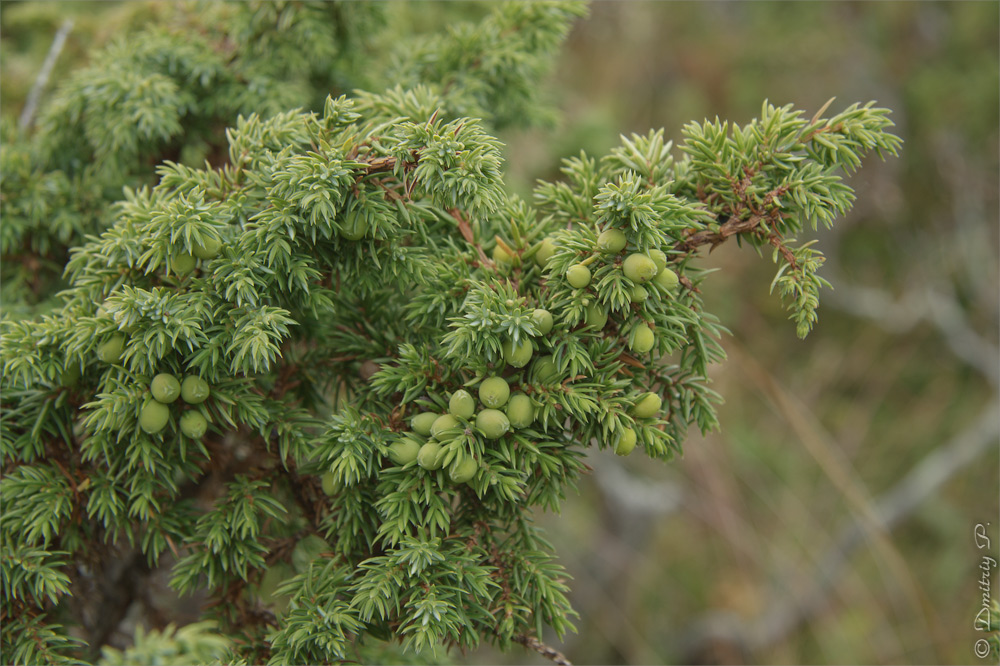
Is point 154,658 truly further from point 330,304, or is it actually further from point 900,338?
point 900,338

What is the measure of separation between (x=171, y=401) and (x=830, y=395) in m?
4.29

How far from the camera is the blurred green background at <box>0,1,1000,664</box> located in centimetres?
335

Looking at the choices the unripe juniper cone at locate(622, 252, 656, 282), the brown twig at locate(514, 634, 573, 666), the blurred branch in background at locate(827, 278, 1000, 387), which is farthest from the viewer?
the blurred branch in background at locate(827, 278, 1000, 387)

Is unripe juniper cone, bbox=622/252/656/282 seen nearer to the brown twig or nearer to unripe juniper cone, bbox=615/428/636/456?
unripe juniper cone, bbox=615/428/636/456

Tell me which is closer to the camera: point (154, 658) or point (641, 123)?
point (154, 658)

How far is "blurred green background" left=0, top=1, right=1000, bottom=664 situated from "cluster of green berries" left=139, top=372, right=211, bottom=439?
185 cm

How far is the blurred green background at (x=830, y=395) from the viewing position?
335 centimetres

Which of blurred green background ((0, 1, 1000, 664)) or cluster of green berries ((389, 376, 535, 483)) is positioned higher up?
cluster of green berries ((389, 376, 535, 483))

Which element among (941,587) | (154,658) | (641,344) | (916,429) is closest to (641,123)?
(916,429)

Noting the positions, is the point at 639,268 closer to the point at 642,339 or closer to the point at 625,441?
the point at 642,339

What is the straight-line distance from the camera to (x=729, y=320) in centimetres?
418

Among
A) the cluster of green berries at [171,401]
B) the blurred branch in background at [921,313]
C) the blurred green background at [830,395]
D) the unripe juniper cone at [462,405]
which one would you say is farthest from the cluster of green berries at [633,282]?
the blurred branch in background at [921,313]

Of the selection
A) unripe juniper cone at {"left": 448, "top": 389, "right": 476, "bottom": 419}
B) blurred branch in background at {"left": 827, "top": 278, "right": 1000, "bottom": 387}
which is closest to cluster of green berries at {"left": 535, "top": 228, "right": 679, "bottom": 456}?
unripe juniper cone at {"left": 448, "top": 389, "right": 476, "bottom": 419}

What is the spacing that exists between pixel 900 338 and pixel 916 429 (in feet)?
2.07
